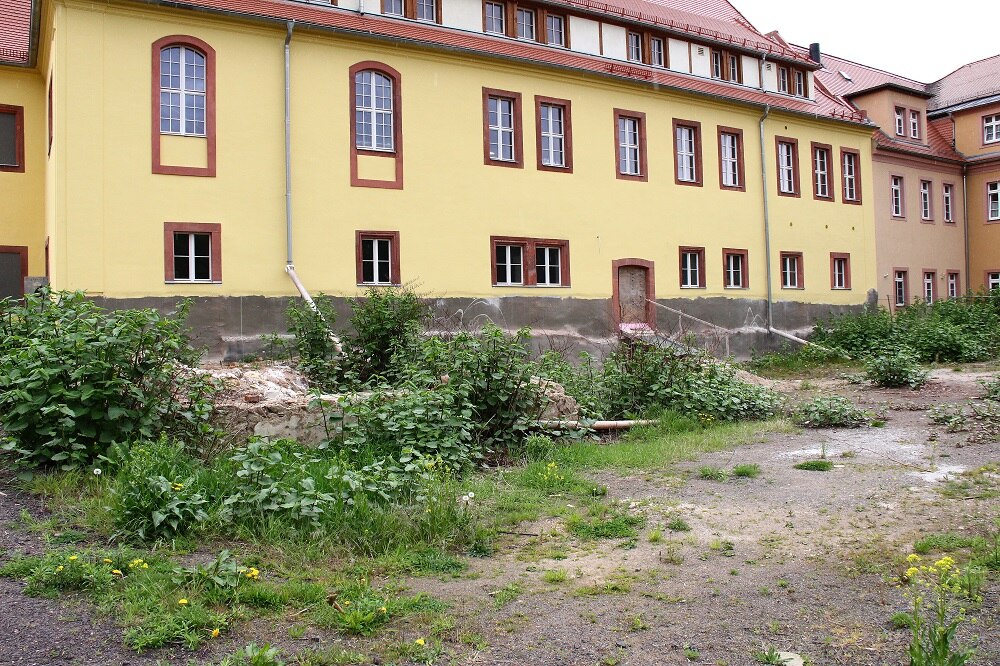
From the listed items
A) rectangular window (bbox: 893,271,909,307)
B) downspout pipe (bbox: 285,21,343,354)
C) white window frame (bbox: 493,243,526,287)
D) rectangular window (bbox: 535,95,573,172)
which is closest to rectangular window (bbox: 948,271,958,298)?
rectangular window (bbox: 893,271,909,307)

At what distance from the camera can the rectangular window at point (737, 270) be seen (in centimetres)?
2595

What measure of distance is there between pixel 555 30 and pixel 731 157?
665 cm

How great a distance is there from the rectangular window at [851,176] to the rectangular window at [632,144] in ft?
29.3

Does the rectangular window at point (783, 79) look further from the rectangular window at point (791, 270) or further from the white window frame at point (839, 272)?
the white window frame at point (839, 272)

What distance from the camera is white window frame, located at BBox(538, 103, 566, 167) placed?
22.6 metres

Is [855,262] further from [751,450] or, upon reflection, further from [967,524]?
[967,524]

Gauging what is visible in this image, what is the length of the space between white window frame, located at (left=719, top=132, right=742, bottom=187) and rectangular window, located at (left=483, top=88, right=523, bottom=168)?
721 cm

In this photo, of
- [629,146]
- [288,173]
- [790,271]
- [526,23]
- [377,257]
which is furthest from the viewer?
[790,271]

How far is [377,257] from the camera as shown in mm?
20078

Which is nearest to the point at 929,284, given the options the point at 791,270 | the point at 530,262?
the point at 791,270

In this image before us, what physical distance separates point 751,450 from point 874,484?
228 cm

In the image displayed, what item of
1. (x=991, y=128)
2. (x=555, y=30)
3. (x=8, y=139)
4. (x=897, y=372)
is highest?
(x=555, y=30)

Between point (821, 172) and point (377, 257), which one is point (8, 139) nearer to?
point (377, 257)

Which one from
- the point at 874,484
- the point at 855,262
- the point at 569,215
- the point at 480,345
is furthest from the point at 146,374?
the point at 855,262
